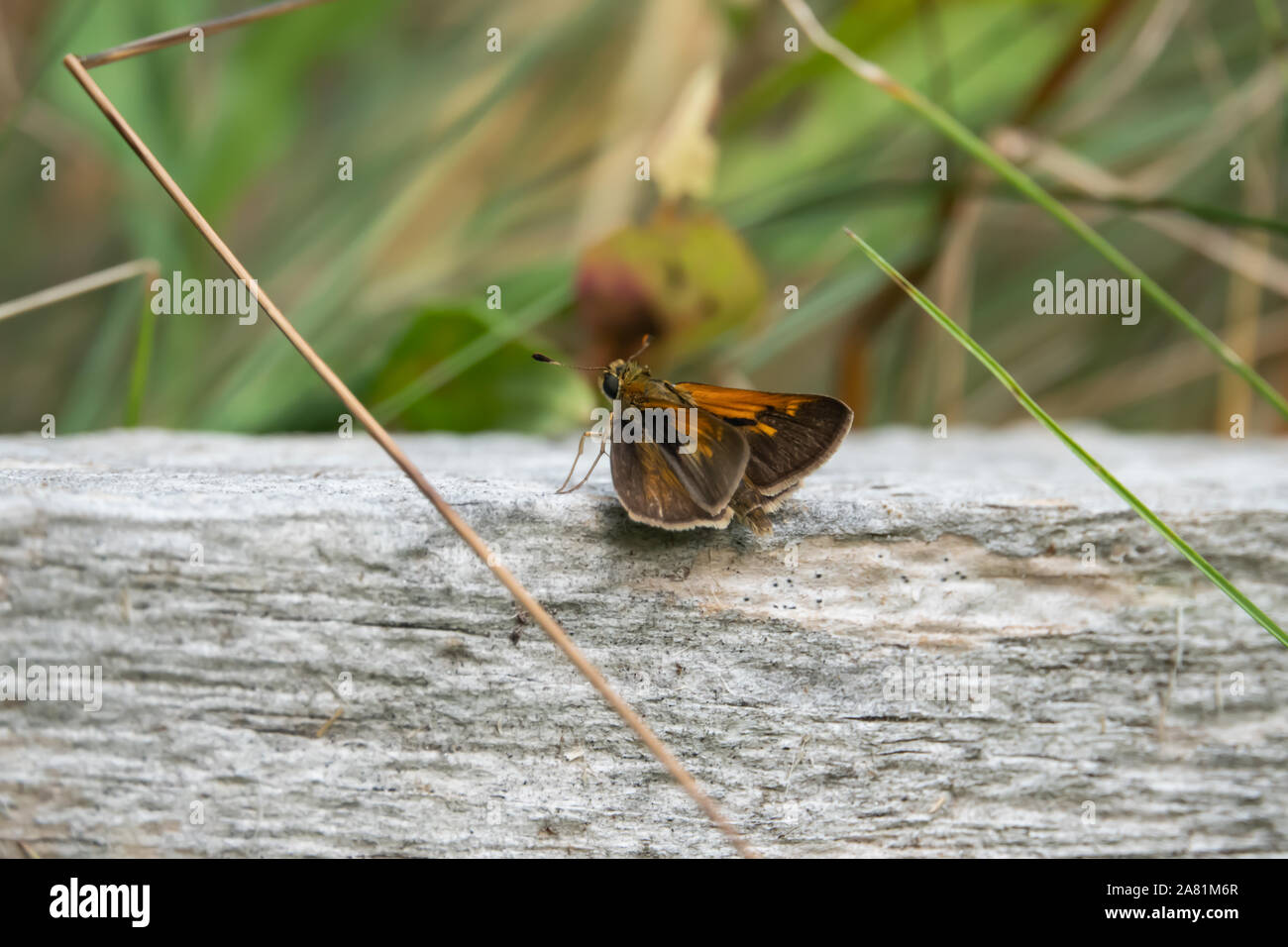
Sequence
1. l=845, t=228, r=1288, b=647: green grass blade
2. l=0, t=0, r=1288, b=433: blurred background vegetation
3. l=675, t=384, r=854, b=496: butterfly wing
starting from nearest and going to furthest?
l=845, t=228, r=1288, b=647: green grass blade
l=675, t=384, r=854, b=496: butterfly wing
l=0, t=0, r=1288, b=433: blurred background vegetation

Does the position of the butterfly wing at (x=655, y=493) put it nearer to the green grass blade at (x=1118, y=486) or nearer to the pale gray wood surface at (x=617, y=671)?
the pale gray wood surface at (x=617, y=671)

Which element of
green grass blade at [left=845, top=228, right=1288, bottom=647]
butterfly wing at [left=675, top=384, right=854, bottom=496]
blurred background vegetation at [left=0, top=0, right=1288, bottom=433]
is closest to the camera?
green grass blade at [left=845, top=228, right=1288, bottom=647]

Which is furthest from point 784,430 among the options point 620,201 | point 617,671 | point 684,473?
point 620,201

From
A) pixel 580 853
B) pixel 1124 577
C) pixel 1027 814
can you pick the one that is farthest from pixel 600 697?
pixel 1124 577

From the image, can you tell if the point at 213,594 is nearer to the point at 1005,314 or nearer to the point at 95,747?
the point at 95,747

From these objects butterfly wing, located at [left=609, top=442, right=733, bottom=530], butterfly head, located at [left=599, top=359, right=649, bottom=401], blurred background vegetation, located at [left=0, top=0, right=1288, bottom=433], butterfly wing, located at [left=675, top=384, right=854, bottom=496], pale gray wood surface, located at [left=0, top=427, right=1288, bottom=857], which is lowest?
pale gray wood surface, located at [left=0, top=427, right=1288, bottom=857]

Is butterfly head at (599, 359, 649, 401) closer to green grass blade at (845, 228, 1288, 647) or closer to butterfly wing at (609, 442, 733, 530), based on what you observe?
butterfly wing at (609, 442, 733, 530)

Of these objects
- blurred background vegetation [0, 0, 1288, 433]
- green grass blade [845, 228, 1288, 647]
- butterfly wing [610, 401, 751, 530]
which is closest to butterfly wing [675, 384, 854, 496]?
butterfly wing [610, 401, 751, 530]
